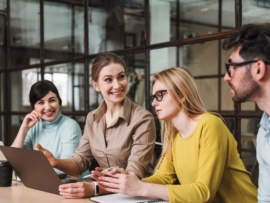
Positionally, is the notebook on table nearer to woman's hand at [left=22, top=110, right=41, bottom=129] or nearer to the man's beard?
the man's beard

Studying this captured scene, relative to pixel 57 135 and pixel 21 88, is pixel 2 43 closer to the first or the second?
pixel 21 88

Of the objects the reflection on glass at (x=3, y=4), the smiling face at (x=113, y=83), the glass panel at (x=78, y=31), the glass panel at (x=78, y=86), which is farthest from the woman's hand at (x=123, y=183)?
the reflection on glass at (x=3, y=4)

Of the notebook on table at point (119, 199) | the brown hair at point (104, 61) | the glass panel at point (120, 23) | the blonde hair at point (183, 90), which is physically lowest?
the notebook on table at point (119, 199)

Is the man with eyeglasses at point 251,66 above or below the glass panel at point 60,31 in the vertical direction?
below

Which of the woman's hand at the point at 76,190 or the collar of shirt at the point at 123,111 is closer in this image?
the woman's hand at the point at 76,190

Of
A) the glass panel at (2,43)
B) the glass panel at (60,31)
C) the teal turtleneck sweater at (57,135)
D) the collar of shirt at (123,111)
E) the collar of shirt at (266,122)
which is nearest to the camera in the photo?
the collar of shirt at (266,122)

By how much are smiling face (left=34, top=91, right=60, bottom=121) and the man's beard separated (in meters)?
1.50

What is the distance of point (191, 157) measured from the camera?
1.66m

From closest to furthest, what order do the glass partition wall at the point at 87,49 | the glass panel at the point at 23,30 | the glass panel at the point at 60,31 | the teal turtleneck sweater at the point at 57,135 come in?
the teal turtleneck sweater at the point at 57,135, the glass partition wall at the point at 87,49, the glass panel at the point at 60,31, the glass panel at the point at 23,30

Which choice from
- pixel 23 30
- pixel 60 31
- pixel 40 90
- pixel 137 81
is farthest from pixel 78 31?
pixel 40 90

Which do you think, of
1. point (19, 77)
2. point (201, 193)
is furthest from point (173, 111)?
point (19, 77)

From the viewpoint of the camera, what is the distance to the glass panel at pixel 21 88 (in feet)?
14.8

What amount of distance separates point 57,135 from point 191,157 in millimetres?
1191

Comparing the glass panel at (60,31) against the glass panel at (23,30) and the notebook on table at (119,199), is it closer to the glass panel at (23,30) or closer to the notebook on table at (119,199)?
the glass panel at (23,30)
